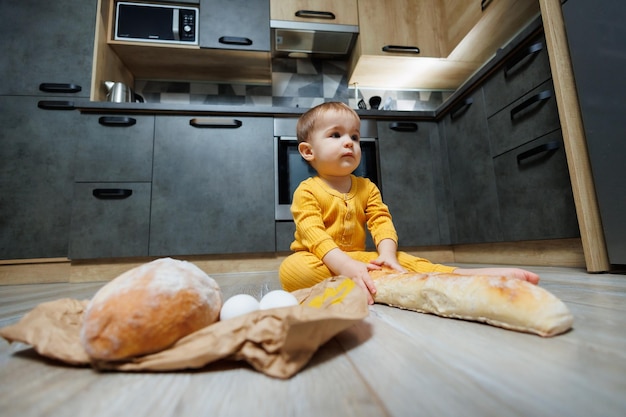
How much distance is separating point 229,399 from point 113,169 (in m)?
1.72

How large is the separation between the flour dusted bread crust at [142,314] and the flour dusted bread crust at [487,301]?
37 centimetres

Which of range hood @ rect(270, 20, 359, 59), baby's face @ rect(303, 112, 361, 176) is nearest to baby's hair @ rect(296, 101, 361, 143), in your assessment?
baby's face @ rect(303, 112, 361, 176)

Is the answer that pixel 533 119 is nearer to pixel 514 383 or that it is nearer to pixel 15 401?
pixel 514 383

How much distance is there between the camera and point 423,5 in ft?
7.25

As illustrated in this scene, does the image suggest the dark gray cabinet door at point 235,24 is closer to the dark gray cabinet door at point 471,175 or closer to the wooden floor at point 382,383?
the dark gray cabinet door at point 471,175

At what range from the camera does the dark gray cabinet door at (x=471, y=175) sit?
5.11 feet

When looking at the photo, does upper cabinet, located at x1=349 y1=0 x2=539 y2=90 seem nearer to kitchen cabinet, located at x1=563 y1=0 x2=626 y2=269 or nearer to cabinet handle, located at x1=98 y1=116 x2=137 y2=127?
kitchen cabinet, located at x1=563 y1=0 x2=626 y2=269

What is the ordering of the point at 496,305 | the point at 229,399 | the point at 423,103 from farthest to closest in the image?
the point at 423,103, the point at 496,305, the point at 229,399

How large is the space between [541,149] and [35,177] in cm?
239

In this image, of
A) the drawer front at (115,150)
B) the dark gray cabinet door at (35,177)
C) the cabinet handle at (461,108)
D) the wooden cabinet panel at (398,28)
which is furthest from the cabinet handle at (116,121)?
the cabinet handle at (461,108)

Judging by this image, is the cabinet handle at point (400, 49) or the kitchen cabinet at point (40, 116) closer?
the kitchen cabinet at point (40, 116)

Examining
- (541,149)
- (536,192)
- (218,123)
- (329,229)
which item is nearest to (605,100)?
(541,149)

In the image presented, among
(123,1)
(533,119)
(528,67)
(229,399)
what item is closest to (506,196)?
(533,119)

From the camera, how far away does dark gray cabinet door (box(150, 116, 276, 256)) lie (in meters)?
1.66
